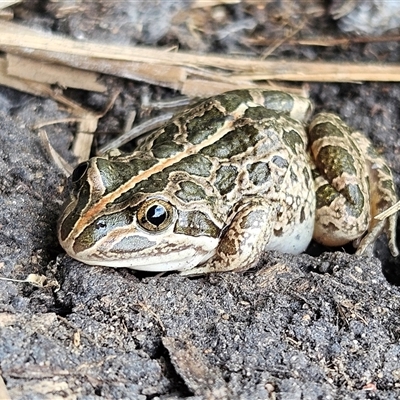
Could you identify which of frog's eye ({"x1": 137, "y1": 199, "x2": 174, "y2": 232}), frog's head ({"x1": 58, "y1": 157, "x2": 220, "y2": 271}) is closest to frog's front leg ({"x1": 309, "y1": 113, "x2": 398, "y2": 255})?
frog's head ({"x1": 58, "y1": 157, "x2": 220, "y2": 271})

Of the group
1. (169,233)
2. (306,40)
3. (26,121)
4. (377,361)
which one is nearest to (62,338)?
(169,233)

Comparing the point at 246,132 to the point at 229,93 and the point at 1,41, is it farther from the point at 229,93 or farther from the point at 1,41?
the point at 1,41

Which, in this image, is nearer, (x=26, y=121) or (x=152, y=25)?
(x=26, y=121)

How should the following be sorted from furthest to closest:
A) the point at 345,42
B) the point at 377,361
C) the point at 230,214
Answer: the point at 345,42 < the point at 230,214 < the point at 377,361

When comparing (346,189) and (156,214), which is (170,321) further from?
(346,189)

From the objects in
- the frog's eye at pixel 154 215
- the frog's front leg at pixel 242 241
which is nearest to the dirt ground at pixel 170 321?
the frog's front leg at pixel 242 241

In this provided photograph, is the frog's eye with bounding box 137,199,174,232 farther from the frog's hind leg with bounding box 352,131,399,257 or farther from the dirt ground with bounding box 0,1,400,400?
the frog's hind leg with bounding box 352,131,399,257

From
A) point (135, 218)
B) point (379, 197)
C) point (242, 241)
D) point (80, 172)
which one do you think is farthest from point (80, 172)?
point (379, 197)
